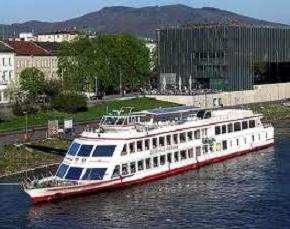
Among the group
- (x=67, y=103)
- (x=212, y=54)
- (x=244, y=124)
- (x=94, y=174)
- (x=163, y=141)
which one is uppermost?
(x=212, y=54)

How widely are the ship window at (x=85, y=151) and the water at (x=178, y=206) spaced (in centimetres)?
386

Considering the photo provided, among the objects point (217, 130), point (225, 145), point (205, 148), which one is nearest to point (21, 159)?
point (205, 148)

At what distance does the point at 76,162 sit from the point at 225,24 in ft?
305

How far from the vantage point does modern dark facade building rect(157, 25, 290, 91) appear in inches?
5891

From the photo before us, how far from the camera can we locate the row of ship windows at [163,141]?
218ft

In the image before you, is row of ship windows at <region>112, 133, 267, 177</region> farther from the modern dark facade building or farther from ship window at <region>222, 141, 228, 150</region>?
the modern dark facade building

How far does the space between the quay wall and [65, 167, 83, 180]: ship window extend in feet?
255

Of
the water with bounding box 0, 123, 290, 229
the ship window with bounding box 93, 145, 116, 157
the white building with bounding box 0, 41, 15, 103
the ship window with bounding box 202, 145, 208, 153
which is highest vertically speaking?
the white building with bounding box 0, 41, 15, 103

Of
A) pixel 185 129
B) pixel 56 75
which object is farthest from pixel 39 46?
pixel 185 129

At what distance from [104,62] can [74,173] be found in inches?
3359

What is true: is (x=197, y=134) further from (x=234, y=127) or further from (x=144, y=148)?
(x=144, y=148)

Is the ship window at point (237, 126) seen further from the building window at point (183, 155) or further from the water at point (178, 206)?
the water at point (178, 206)

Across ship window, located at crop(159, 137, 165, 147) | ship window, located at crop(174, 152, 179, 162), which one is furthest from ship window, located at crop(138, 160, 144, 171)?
ship window, located at crop(174, 152, 179, 162)

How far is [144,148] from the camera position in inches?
2689
